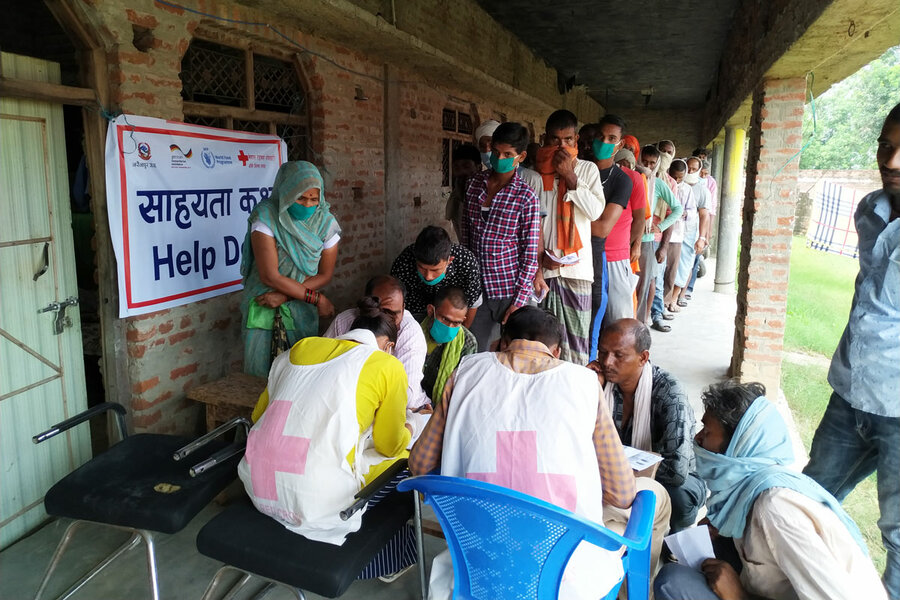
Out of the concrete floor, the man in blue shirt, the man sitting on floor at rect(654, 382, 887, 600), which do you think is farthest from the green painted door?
the man in blue shirt

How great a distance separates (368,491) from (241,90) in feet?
9.70

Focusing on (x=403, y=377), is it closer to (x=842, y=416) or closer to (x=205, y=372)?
(x=842, y=416)

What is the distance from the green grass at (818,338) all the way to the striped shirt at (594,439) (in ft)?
6.38

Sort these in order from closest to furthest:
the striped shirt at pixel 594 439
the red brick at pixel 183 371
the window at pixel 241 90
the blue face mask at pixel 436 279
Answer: the striped shirt at pixel 594 439
the blue face mask at pixel 436 279
the red brick at pixel 183 371
the window at pixel 241 90

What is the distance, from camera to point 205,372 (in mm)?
3691

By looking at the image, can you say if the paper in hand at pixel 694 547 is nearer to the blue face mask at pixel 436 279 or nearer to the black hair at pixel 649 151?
the blue face mask at pixel 436 279

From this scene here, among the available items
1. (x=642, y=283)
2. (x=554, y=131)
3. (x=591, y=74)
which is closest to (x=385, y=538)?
(x=554, y=131)

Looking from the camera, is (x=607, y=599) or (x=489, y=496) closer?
(x=489, y=496)

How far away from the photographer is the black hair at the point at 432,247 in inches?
125

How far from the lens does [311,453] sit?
2.02 meters

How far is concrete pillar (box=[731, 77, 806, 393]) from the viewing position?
449 cm

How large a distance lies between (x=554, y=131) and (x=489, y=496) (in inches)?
102

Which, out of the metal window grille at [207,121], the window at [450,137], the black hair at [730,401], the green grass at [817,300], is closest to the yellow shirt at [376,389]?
the black hair at [730,401]

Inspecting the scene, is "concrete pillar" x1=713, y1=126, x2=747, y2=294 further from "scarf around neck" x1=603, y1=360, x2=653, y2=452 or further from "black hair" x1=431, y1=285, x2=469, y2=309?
"scarf around neck" x1=603, y1=360, x2=653, y2=452
